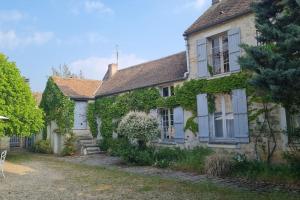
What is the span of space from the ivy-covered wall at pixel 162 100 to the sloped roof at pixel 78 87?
5.15ft

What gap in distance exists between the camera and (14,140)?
29.5 metres

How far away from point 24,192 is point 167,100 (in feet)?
28.7

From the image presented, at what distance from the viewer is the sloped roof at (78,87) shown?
22859mm

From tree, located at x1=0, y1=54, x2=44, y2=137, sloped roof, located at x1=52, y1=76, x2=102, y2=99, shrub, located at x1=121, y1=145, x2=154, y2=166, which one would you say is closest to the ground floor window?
shrub, located at x1=121, y1=145, x2=154, y2=166

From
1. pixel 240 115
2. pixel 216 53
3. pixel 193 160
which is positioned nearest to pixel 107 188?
pixel 193 160

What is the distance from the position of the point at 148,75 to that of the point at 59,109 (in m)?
6.93

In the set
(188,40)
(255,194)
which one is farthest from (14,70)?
(255,194)

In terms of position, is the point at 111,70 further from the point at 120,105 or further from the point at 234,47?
the point at 234,47

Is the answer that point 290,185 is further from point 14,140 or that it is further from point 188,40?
point 14,140

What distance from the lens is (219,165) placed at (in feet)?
37.0

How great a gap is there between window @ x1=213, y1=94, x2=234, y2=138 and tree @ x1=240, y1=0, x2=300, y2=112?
502 cm

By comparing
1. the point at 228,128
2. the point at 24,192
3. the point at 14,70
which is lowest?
the point at 24,192

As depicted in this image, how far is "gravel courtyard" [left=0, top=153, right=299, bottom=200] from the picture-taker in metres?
8.45

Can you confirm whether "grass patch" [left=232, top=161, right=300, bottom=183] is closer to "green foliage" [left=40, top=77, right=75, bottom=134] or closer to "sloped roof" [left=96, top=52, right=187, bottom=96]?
"sloped roof" [left=96, top=52, right=187, bottom=96]
